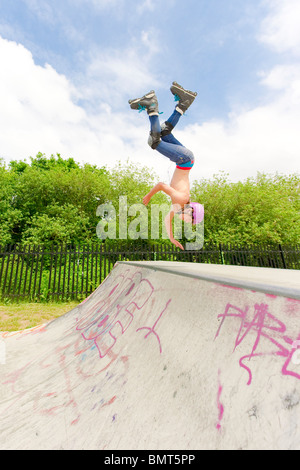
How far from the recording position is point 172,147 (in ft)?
11.1

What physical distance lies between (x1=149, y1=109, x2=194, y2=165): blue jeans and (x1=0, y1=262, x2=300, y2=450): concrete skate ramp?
179 cm

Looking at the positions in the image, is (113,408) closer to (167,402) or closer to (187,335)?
(167,402)

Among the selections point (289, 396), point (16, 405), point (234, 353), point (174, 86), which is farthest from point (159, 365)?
point (174, 86)

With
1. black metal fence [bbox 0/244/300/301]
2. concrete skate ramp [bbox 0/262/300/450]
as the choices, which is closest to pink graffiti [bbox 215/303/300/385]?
concrete skate ramp [bbox 0/262/300/450]

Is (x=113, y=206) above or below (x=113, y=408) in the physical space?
above

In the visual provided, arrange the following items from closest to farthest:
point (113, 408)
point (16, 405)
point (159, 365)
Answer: point (113, 408) < point (159, 365) < point (16, 405)

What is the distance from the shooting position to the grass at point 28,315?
549cm

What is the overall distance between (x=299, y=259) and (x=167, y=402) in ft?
41.0

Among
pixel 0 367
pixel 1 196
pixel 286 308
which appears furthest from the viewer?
pixel 1 196

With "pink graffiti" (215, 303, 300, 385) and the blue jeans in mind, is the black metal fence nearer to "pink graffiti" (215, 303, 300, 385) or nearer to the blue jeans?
the blue jeans

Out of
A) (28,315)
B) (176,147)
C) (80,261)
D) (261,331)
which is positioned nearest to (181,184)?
(176,147)

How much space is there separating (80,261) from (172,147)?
7.89m

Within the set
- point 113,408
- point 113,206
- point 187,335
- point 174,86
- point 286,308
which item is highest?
point 113,206

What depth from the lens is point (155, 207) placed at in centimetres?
1584
